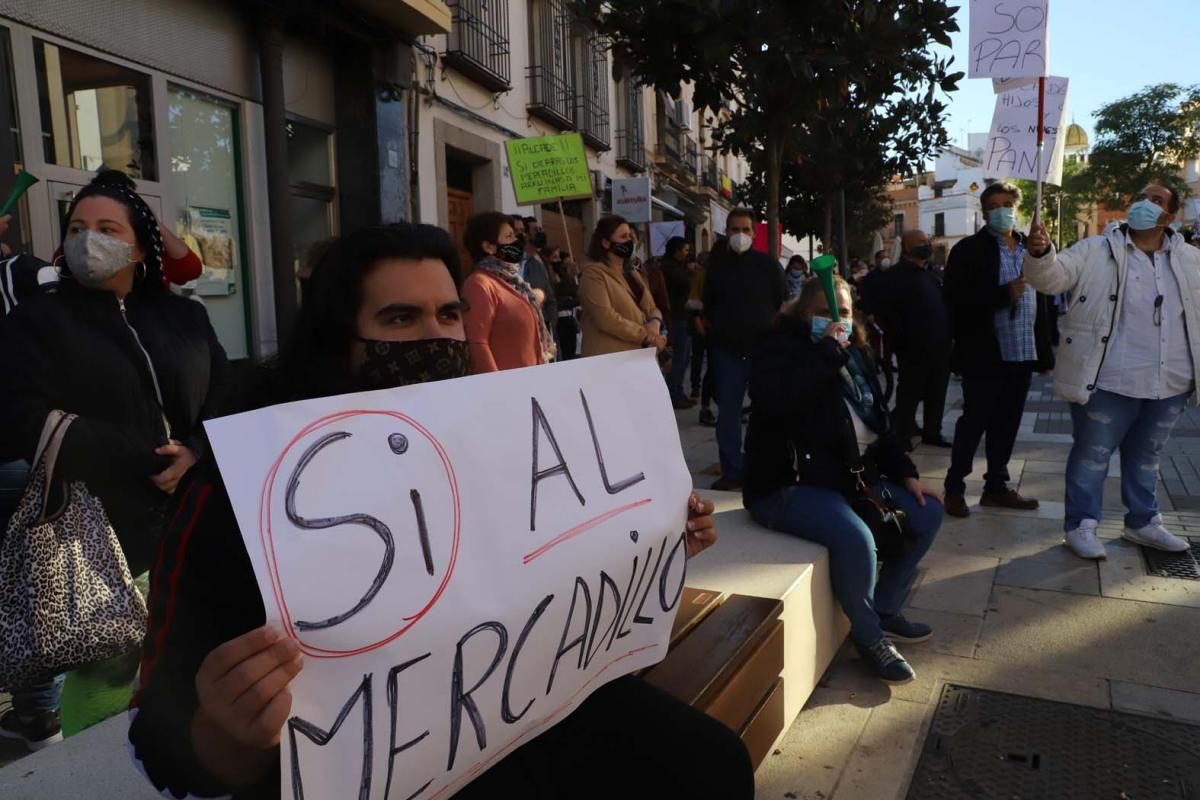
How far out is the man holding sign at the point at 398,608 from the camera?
1.12 meters

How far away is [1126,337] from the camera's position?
164 inches

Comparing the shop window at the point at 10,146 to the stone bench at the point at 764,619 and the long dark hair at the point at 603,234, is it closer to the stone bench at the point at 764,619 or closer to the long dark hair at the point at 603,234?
the long dark hair at the point at 603,234

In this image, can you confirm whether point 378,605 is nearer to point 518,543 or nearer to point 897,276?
point 518,543

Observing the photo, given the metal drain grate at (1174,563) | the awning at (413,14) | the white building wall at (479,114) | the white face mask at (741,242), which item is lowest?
the metal drain grate at (1174,563)

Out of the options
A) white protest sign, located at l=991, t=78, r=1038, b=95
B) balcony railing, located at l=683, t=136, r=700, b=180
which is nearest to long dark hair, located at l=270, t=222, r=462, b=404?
white protest sign, located at l=991, t=78, r=1038, b=95

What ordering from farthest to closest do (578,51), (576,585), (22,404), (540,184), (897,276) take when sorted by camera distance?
(578,51) → (540,184) → (897,276) → (22,404) → (576,585)

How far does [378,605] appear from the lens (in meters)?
1.18

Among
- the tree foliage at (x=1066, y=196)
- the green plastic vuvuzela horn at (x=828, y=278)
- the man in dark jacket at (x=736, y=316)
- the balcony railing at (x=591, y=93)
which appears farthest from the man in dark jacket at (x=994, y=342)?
the tree foliage at (x=1066, y=196)

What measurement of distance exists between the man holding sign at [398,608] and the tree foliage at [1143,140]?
36.8 metres

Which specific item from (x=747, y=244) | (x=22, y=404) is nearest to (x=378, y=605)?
(x=22, y=404)

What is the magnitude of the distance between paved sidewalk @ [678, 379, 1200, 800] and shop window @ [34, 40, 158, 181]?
6083 millimetres

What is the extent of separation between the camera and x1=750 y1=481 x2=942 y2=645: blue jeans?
9.97ft

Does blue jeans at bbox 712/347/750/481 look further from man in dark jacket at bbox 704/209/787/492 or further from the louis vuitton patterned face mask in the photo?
the louis vuitton patterned face mask

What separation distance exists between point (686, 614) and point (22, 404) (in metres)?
1.78
